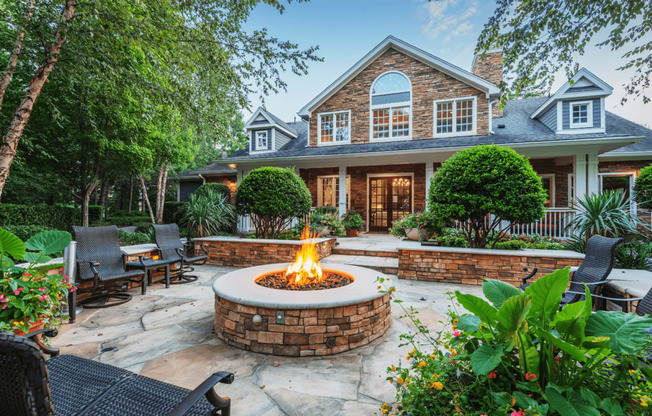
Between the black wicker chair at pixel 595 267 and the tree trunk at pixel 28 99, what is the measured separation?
279 inches

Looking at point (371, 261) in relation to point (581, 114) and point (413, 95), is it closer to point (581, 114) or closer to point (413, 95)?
point (413, 95)

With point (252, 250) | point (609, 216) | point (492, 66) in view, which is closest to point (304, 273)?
point (252, 250)

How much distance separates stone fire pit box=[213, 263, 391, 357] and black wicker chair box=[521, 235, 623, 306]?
2.04 meters

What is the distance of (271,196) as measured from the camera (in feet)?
21.0

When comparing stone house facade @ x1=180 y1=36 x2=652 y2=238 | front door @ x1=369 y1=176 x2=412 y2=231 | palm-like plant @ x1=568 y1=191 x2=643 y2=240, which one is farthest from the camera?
front door @ x1=369 y1=176 x2=412 y2=231

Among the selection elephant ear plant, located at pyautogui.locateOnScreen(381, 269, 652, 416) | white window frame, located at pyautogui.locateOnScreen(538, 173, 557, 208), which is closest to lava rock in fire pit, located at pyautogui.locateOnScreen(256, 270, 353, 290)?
elephant ear plant, located at pyautogui.locateOnScreen(381, 269, 652, 416)

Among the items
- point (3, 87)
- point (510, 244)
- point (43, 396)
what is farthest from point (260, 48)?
point (510, 244)

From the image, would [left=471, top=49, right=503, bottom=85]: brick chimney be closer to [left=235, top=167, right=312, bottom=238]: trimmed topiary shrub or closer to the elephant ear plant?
[left=235, top=167, right=312, bottom=238]: trimmed topiary shrub

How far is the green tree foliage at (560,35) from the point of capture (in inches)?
147

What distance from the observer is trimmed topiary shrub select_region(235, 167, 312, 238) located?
643 cm

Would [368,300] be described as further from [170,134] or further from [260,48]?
[170,134]

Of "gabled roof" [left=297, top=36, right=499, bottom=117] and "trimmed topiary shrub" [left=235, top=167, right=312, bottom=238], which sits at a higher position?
"gabled roof" [left=297, top=36, right=499, bottom=117]

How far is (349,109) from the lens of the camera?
11.2m

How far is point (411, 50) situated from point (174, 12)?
8.51m
